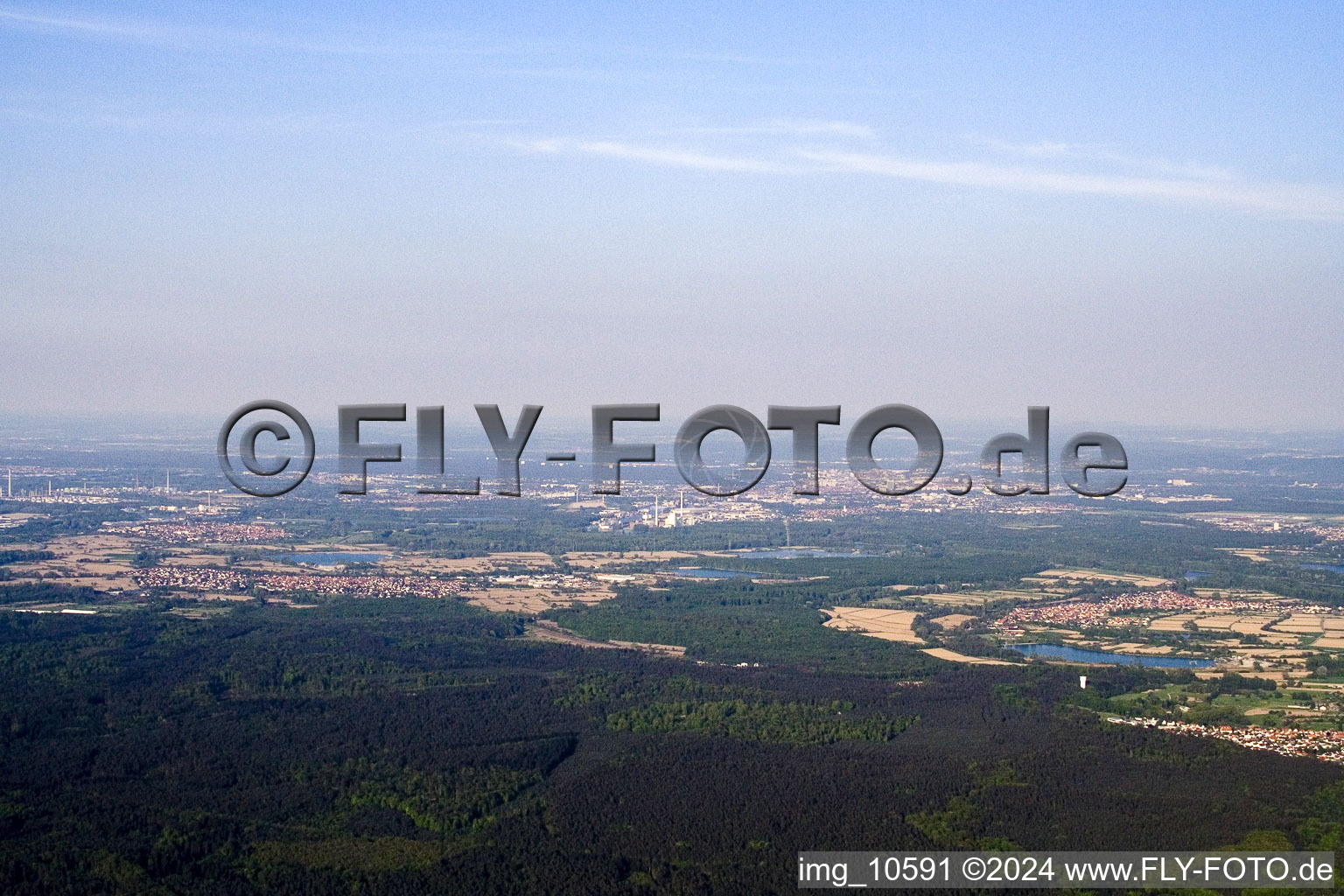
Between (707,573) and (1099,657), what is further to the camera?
(707,573)

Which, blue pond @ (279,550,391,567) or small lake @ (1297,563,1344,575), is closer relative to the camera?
small lake @ (1297,563,1344,575)

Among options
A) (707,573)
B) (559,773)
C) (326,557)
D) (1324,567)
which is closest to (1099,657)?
(559,773)

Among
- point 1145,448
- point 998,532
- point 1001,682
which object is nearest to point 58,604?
point 1001,682

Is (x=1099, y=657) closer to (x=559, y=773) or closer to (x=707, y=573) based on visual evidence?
(x=559, y=773)

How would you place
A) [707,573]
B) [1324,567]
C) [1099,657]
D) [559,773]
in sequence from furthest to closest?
1. [1324,567]
2. [707,573]
3. [1099,657]
4. [559,773]

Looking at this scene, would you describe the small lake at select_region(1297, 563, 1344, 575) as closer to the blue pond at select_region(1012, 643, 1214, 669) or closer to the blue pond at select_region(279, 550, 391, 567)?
the blue pond at select_region(1012, 643, 1214, 669)

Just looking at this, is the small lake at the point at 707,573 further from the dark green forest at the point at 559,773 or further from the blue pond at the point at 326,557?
the dark green forest at the point at 559,773

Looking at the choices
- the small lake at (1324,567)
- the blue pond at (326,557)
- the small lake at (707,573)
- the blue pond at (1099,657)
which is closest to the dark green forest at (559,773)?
the blue pond at (1099,657)

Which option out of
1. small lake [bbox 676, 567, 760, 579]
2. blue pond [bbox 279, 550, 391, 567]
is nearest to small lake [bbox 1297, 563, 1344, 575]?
small lake [bbox 676, 567, 760, 579]
